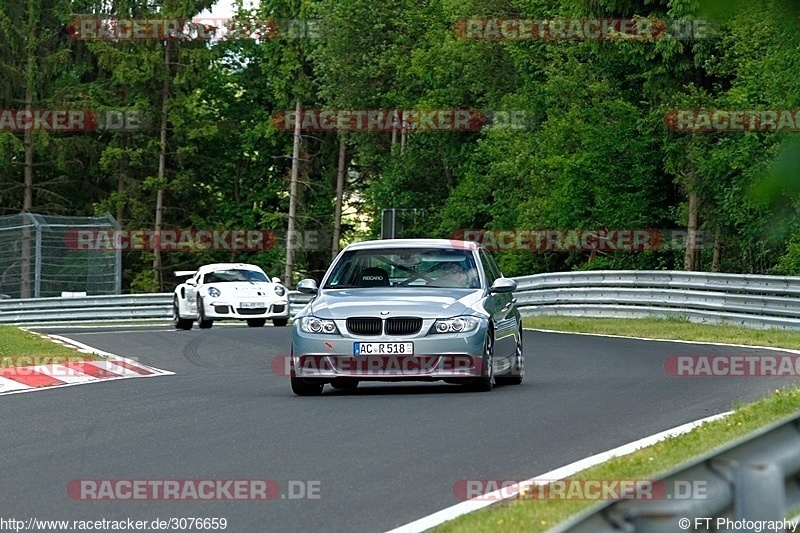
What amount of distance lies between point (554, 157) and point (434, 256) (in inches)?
→ 1052

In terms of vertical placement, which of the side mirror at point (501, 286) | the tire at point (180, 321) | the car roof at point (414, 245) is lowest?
the tire at point (180, 321)

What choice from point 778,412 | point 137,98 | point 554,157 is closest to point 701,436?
point 778,412

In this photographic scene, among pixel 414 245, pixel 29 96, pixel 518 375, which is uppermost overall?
pixel 29 96

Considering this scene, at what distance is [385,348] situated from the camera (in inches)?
540

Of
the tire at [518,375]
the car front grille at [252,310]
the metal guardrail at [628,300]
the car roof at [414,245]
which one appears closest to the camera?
the car roof at [414,245]

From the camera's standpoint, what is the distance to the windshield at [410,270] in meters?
15.0

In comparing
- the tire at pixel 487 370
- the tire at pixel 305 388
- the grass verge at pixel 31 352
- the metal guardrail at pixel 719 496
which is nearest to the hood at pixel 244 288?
the grass verge at pixel 31 352

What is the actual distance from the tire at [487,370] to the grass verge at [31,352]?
6.69 metres

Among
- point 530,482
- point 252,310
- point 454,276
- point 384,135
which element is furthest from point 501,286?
point 384,135

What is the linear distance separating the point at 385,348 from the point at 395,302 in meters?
0.51

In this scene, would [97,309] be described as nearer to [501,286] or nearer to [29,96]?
[501,286]

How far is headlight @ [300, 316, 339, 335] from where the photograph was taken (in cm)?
1390

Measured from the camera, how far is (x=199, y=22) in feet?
227

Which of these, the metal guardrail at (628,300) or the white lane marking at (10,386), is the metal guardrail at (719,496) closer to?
the white lane marking at (10,386)
